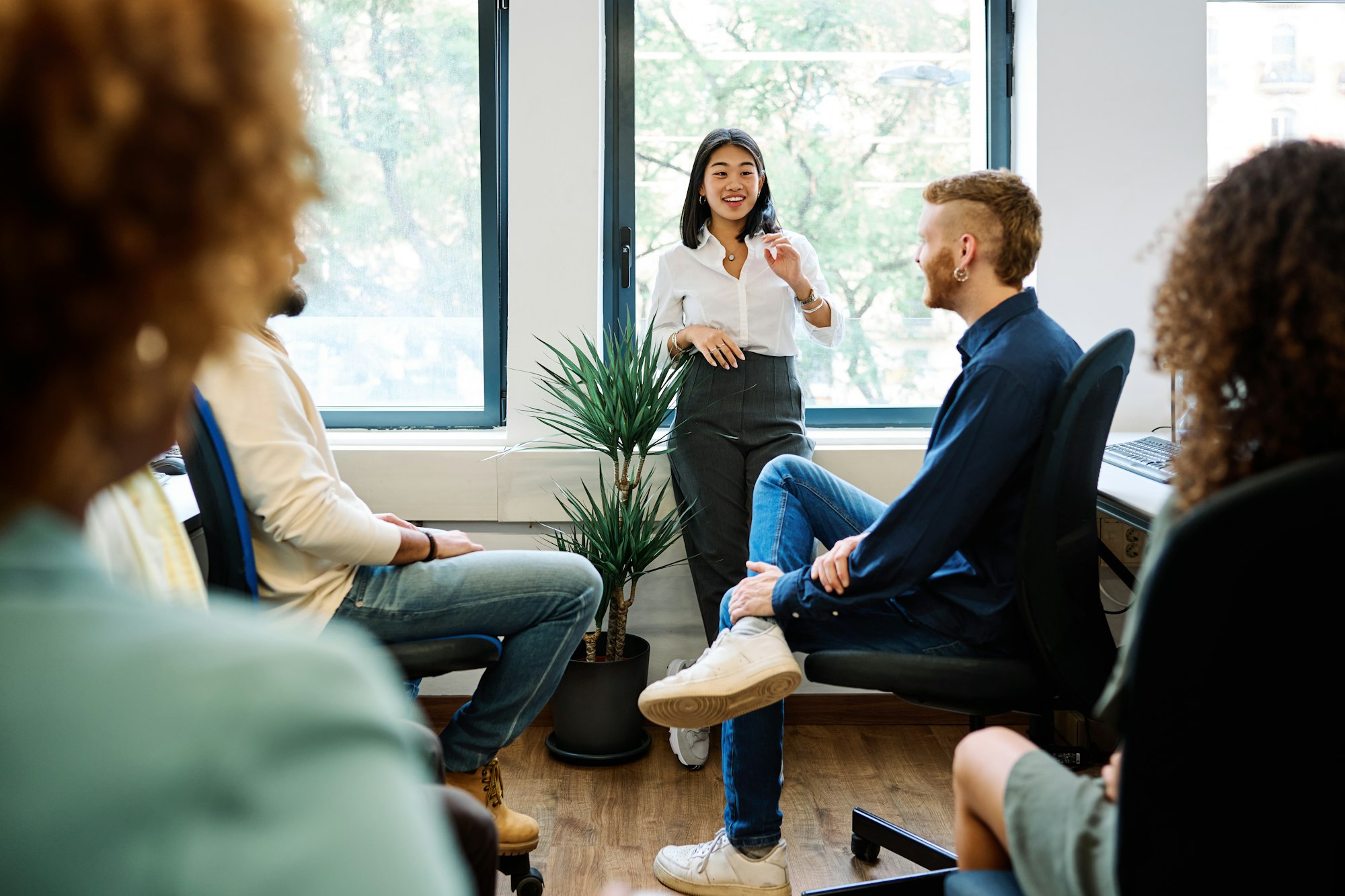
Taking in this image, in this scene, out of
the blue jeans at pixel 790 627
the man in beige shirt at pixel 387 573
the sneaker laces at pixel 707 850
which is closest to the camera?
the man in beige shirt at pixel 387 573

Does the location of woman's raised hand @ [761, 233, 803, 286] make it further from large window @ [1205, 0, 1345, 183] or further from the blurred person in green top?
the blurred person in green top

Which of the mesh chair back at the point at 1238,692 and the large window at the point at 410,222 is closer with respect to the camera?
the mesh chair back at the point at 1238,692

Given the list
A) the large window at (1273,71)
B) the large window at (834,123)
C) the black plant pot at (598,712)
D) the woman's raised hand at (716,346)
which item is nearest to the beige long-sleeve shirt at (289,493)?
the black plant pot at (598,712)

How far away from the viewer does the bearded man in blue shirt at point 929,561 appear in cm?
176

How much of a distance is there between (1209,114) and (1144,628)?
304cm

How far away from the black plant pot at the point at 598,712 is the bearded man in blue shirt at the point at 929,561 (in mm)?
599

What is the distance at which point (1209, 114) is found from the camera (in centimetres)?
328

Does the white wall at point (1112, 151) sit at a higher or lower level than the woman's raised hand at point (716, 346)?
higher

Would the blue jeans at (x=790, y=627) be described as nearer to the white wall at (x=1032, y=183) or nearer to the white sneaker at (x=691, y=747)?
the white sneaker at (x=691, y=747)

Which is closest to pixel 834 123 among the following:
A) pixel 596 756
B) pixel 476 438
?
pixel 476 438

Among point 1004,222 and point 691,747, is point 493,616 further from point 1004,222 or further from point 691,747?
point 1004,222

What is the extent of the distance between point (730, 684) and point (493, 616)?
467 mm

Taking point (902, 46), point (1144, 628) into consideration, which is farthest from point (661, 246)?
point (1144, 628)

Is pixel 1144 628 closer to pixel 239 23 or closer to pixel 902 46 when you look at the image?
pixel 239 23
